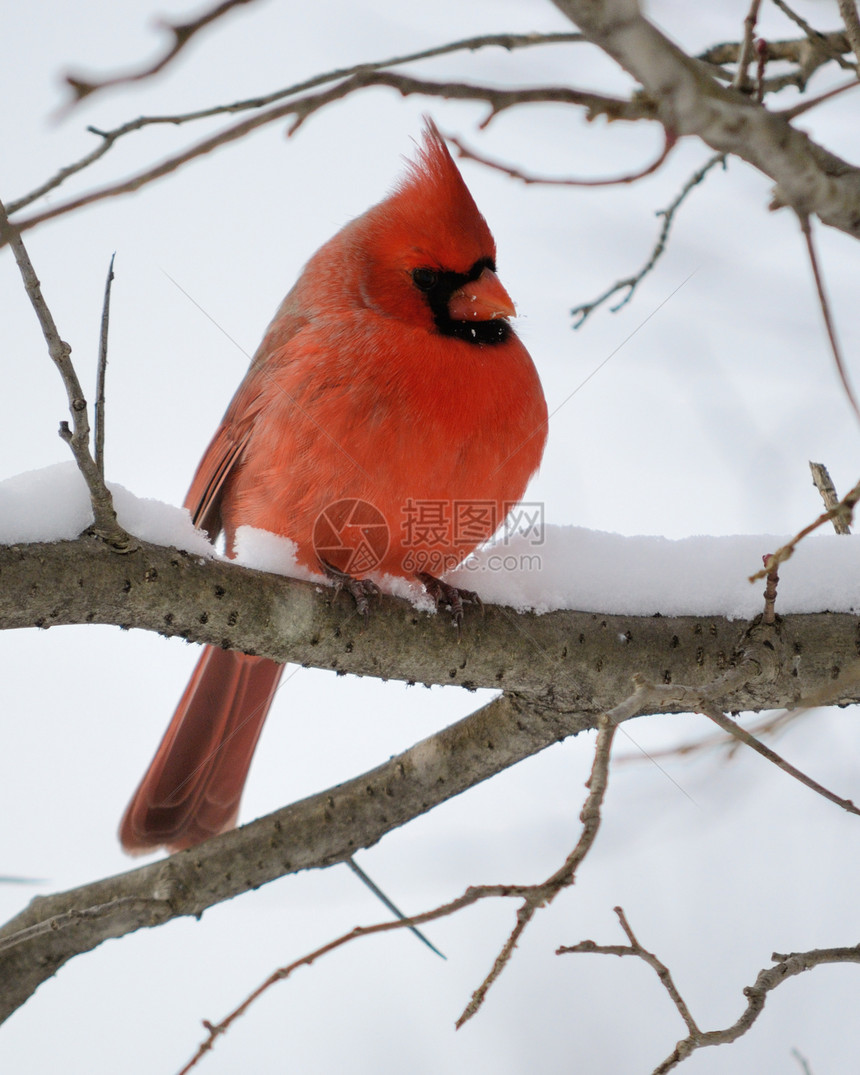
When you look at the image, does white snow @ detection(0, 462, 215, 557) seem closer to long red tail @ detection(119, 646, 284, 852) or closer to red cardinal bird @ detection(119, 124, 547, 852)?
red cardinal bird @ detection(119, 124, 547, 852)

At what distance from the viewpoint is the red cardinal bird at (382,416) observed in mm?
1931

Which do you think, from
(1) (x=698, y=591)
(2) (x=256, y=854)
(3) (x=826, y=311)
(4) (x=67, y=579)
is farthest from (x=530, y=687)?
(3) (x=826, y=311)

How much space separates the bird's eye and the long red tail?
0.97 metres

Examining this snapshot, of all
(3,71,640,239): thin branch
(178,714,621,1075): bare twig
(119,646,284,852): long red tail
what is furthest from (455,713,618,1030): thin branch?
(119,646,284,852): long red tail

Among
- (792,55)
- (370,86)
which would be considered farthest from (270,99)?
(792,55)

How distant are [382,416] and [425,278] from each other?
400mm

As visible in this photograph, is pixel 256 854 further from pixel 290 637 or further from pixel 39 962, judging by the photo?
pixel 290 637

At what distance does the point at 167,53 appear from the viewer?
713mm

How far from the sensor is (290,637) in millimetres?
1646

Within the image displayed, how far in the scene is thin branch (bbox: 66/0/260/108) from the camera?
696 millimetres

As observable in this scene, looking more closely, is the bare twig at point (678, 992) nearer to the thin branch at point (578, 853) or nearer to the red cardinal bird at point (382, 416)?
the thin branch at point (578, 853)

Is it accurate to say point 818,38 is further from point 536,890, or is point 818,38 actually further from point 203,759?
point 203,759

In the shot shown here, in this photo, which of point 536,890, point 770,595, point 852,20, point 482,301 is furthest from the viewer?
point 482,301

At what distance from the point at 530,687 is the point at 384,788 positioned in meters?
0.44
